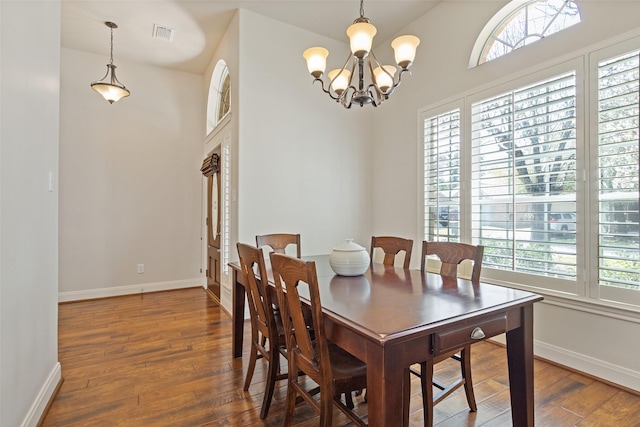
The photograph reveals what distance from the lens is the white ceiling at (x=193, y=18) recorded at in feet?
11.0

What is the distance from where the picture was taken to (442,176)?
11.0 feet

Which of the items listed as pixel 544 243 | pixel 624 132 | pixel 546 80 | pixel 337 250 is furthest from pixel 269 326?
pixel 546 80

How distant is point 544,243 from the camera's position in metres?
2.50

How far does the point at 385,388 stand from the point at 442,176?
8.75ft

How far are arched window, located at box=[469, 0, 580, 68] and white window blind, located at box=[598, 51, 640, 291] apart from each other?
588 millimetres

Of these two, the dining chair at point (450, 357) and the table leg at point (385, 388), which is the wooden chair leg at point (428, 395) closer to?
the dining chair at point (450, 357)

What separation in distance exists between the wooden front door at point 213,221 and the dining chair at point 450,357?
3.00 m

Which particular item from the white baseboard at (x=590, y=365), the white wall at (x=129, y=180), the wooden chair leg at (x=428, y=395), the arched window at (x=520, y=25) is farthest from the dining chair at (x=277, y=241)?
the white wall at (x=129, y=180)

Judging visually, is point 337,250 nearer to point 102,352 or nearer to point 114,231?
point 102,352

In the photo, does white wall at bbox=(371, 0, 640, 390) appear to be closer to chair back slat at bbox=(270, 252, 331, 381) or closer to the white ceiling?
the white ceiling

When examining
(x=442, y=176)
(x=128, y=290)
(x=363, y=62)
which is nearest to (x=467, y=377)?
(x=442, y=176)

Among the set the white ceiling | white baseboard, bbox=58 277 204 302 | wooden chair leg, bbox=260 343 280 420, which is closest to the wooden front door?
white baseboard, bbox=58 277 204 302

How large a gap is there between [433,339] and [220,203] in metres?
3.44

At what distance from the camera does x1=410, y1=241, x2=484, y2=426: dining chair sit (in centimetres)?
162
